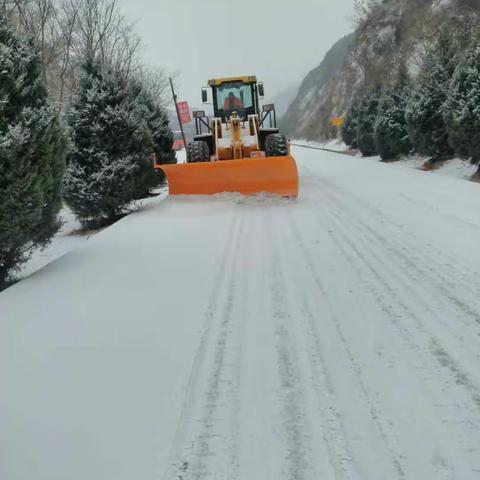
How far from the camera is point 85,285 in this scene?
18.1 ft

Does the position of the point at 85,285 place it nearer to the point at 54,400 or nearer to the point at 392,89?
the point at 54,400

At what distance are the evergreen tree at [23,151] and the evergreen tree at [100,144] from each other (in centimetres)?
417

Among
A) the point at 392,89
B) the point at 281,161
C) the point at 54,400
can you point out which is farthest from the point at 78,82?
the point at 392,89

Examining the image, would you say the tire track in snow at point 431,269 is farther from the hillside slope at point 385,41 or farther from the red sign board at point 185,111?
the red sign board at point 185,111

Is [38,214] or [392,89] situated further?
[392,89]

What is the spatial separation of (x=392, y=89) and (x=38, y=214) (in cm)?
1967

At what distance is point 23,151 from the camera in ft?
18.2

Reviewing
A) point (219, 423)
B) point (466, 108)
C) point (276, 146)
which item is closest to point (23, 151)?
point (219, 423)

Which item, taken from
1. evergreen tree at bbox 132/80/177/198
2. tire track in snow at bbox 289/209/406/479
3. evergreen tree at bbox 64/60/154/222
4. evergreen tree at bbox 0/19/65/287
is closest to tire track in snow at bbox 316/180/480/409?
tire track in snow at bbox 289/209/406/479

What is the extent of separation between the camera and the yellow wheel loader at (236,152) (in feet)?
34.2

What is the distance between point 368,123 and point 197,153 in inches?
653

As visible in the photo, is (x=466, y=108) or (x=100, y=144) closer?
(x=100, y=144)

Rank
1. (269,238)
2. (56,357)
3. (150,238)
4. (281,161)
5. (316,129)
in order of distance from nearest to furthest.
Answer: (56,357)
(269,238)
(150,238)
(281,161)
(316,129)

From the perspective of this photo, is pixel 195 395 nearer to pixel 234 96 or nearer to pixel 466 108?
pixel 234 96
